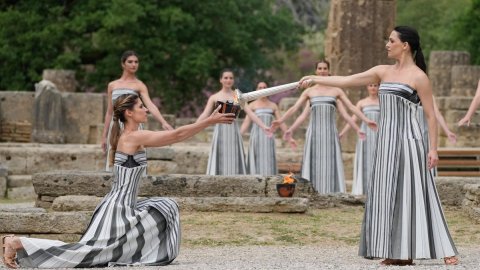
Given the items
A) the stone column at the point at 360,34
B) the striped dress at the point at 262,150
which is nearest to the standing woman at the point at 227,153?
the striped dress at the point at 262,150

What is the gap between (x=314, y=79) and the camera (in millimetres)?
11898

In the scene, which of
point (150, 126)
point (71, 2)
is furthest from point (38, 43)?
point (150, 126)

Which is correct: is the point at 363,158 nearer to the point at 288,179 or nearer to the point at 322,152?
the point at 322,152

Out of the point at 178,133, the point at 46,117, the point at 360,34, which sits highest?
the point at 360,34

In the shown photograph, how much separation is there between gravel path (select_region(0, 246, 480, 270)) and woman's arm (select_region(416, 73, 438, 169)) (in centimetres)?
83

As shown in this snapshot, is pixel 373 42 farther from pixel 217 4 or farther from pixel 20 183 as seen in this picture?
pixel 217 4

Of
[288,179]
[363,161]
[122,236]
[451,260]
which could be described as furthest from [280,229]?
[363,161]

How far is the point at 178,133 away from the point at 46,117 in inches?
670

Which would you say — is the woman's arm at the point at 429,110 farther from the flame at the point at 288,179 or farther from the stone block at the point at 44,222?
the flame at the point at 288,179

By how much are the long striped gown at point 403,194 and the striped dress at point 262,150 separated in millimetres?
8850

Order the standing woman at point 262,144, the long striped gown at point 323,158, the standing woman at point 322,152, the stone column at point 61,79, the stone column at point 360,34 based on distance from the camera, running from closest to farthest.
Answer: the standing woman at point 322,152
the long striped gown at point 323,158
the standing woman at point 262,144
the stone column at point 360,34
the stone column at point 61,79

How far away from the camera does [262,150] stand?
68.5ft

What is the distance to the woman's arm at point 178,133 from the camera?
36.7 ft

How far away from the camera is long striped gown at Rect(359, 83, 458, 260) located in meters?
11.6
